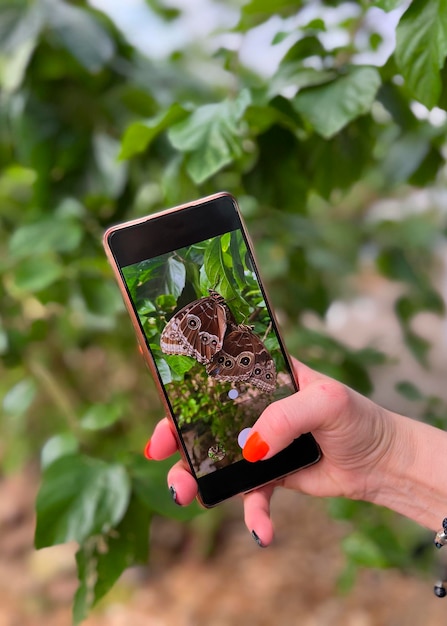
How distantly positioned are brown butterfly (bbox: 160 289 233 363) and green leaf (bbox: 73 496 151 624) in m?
0.15

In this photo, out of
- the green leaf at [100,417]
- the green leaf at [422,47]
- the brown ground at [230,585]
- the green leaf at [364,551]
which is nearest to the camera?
the green leaf at [422,47]

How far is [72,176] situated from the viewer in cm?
70

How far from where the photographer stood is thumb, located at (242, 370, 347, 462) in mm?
419

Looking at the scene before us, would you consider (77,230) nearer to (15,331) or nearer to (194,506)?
(15,331)

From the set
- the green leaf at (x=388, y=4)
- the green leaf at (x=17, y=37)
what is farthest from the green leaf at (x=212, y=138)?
the green leaf at (x=17, y=37)

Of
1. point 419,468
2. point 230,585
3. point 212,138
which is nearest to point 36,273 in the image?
point 212,138

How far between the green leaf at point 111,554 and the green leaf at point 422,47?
38 centimetres

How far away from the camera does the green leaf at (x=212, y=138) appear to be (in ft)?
1.50

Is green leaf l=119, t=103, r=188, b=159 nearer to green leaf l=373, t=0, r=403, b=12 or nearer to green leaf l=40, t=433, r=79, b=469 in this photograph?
green leaf l=373, t=0, r=403, b=12

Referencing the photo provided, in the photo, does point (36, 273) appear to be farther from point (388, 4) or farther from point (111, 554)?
point (388, 4)

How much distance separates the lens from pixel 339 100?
1.50 feet

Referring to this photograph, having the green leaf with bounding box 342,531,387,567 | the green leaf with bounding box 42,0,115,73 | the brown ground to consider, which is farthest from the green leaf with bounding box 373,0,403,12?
the brown ground

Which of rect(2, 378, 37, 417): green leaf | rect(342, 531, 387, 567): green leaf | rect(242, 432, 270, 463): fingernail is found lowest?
rect(342, 531, 387, 567): green leaf

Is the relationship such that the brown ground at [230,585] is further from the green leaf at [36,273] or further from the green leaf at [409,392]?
the green leaf at [36,273]
